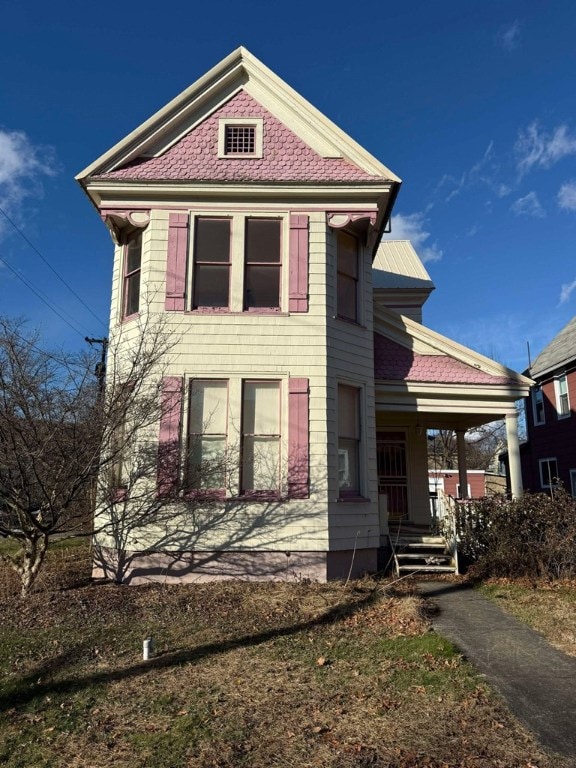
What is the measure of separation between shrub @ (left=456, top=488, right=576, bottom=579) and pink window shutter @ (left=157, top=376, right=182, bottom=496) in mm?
5520

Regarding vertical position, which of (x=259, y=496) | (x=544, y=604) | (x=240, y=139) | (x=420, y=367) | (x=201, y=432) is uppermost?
(x=240, y=139)

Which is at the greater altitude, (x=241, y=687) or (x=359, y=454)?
(x=359, y=454)

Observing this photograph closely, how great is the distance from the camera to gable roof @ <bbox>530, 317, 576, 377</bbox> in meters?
20.1

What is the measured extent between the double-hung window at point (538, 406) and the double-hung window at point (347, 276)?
562 inches

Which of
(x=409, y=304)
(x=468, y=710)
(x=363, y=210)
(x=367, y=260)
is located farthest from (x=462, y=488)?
(x=468, y=710)

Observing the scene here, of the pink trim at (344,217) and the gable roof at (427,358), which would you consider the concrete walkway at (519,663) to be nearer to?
the gable roof at (427,358)

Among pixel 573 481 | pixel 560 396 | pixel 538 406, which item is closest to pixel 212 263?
pixel 573 481

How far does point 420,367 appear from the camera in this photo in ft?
37.8

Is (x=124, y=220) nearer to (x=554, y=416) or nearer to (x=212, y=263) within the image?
(x=212, y=263)

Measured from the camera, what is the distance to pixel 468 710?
15.1ft

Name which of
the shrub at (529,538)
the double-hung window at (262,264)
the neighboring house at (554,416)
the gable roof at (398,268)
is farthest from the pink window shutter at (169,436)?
the neighboring house at (554,416)

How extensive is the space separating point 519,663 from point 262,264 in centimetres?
719

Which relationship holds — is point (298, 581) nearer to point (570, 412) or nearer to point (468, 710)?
point (468, 710)

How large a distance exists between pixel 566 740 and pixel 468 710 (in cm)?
73
